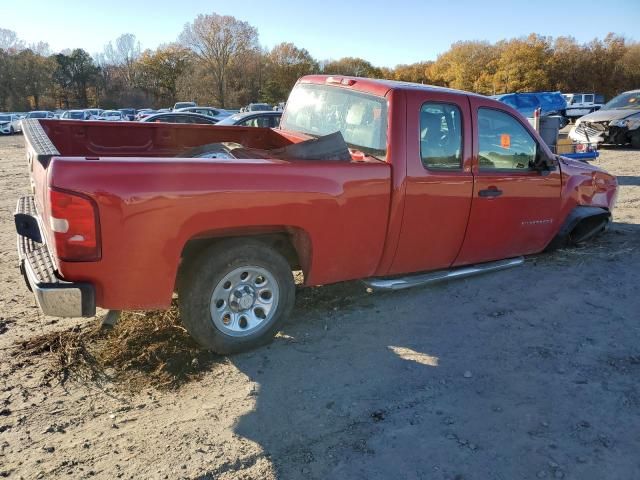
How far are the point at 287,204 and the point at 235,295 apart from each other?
0.75 meters

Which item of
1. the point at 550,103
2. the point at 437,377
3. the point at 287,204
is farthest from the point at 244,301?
the point at 550,103

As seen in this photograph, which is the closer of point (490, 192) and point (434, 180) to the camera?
point (434, 180)

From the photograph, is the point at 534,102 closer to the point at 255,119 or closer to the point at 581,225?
the point at 255,119

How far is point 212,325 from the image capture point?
11.6ft

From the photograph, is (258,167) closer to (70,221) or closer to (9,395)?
(70,221)

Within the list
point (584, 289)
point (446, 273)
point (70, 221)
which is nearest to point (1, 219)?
point (70, 221)

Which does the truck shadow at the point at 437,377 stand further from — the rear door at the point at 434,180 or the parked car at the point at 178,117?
the parked car at the point at 178,117

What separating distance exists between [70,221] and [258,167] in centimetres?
118

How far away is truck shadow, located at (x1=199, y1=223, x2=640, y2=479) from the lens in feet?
9.02

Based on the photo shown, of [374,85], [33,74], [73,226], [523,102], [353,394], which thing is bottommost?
[353,394]

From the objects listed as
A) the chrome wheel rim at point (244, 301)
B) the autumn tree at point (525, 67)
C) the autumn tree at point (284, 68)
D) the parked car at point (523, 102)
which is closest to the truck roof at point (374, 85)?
the chrome wheel rim at point (244, 301)

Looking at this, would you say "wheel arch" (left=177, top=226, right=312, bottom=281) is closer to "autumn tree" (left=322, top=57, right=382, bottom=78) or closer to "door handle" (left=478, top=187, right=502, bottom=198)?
"door handle" (left=478, top=187, right=502, bottom=198)

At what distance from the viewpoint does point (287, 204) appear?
11.6 ft

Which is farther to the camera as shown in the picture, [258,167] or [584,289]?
[584,289]
